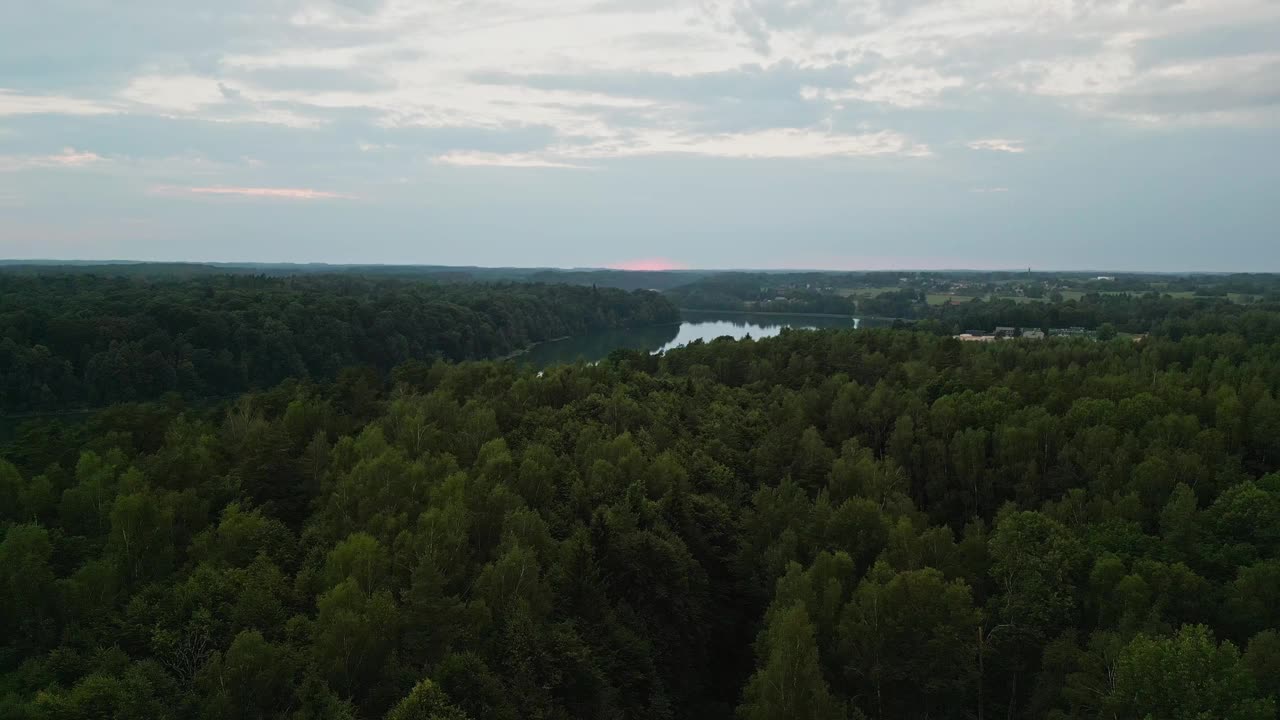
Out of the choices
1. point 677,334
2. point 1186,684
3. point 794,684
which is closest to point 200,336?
point 794,684

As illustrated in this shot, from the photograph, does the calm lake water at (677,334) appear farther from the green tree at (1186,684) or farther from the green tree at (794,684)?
the green tree at (1186,684)

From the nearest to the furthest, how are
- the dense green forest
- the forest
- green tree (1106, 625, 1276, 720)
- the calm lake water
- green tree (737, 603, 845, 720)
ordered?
1. green tree (1106, 625, 1276, 720)
2. the forest
3. green tree (737, 603, 845, 720)
4. the dense green forest
5. the calm lake water

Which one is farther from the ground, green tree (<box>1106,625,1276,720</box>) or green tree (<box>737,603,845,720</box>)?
green tree (<box>1106,625,1276,720</box>)

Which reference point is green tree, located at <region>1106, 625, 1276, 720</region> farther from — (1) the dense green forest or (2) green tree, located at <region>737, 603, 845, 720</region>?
(1) the dense green forest

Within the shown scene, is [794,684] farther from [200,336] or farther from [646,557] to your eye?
[200,336]

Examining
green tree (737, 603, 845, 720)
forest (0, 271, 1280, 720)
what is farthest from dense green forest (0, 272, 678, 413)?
green tree (737, 603, 845, 720)

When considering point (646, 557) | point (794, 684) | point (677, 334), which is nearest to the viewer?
point (794, 684)
